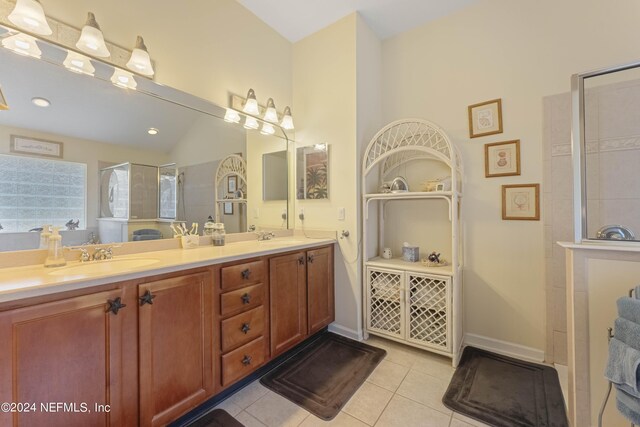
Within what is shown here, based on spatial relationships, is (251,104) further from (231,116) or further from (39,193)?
(39,193)

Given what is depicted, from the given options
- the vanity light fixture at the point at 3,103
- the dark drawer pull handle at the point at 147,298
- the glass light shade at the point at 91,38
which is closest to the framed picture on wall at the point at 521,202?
the dark drawer pull handle at the point at 147,298

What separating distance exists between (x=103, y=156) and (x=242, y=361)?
153 cm

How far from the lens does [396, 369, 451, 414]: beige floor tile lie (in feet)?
5.26

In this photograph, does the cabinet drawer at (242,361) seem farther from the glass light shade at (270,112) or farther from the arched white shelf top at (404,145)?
the glass light shade at (270,112)

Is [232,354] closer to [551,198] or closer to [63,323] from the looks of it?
[63,323]

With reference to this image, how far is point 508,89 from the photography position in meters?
2.13

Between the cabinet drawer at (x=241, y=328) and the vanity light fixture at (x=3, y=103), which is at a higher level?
the vanity light fixture at (x=3, y=103)

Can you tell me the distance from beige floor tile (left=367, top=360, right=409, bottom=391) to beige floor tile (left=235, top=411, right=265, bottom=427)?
77cm

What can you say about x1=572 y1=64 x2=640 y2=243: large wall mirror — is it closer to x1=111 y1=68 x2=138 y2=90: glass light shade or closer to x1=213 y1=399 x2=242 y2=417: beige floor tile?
x1=213 y1=399 x2=242 y2=417: beige floor tile

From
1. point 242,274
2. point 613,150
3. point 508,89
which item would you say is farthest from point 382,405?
point 508,89

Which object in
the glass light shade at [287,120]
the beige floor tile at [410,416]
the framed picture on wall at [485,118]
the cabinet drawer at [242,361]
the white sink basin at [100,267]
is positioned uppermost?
the glass light shade at [287,120]

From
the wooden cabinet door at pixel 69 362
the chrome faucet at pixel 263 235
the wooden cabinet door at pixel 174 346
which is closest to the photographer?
the wooden cabinet door at pixel 69 362

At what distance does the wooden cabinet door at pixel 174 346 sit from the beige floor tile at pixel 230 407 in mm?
194

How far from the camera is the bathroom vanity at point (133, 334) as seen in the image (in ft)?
3.11
